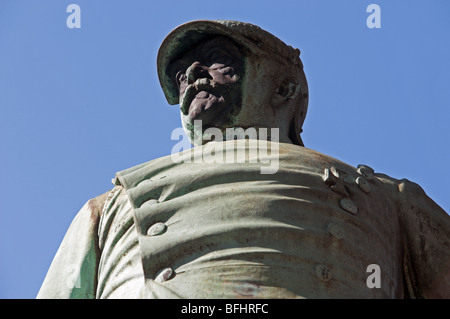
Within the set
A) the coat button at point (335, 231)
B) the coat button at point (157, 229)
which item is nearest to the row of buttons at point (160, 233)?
the coat button at point (157, 229)

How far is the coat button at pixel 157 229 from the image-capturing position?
8039 millimetres

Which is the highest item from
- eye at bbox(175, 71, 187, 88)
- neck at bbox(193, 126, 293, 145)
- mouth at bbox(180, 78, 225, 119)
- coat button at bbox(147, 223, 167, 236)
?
eye at bbox(175, 71, 187, 88)

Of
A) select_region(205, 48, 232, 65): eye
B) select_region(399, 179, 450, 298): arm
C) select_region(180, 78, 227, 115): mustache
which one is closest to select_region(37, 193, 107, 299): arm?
select_region(180, 78, 227, 115): mustache

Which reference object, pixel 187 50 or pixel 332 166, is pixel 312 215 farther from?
pixel 187 50

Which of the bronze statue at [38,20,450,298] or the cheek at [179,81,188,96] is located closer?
the bronze statue at [38,20,450,298]

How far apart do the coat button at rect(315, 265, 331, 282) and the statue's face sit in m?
2.16

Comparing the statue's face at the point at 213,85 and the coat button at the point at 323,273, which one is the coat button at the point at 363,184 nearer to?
the coat button at the point at 323,273

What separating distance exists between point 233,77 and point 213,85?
21cm

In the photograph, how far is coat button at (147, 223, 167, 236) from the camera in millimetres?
8039

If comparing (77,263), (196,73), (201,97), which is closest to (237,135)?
(201,97)

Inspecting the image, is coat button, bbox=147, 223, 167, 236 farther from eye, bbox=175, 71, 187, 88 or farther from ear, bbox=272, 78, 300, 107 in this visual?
ear, bbox=272, 78, 300, 107

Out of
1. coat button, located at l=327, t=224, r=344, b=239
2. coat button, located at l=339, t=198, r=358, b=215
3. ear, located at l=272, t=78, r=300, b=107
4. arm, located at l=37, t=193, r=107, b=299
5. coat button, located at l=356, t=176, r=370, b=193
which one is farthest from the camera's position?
ear, located at l=272, t=78, r=300, b=107
